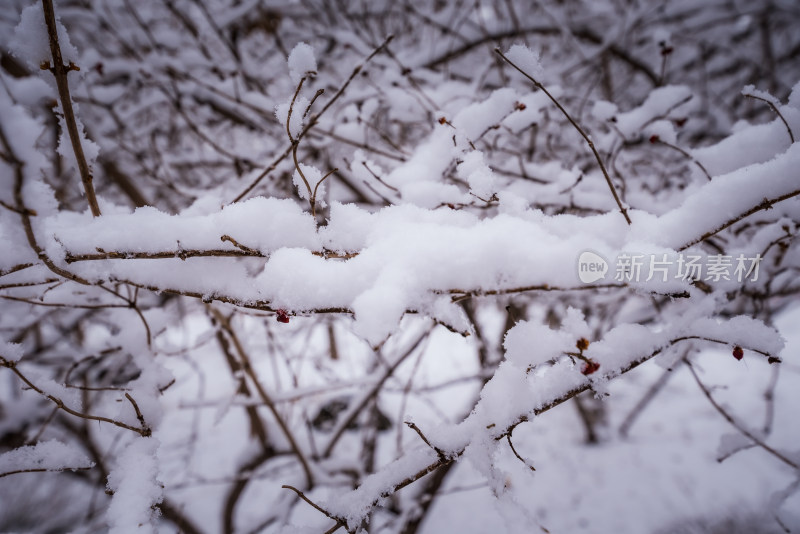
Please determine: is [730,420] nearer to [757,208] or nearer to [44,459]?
[757,208]

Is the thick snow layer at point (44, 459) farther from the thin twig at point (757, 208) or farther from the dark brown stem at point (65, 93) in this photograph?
the thin twig at point (757, 208)

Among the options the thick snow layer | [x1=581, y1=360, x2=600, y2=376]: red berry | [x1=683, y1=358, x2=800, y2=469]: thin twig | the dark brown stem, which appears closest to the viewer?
the dark brown stem

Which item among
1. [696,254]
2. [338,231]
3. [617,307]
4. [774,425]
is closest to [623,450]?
[774,425]

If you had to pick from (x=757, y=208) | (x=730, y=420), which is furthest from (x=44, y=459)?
(x=730, y=420)

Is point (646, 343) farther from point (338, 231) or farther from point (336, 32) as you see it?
point (336, 32)

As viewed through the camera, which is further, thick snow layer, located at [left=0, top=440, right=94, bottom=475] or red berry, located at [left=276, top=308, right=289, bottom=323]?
thick snow layer, located at [left=0, top=440, right=94, bottom=475]

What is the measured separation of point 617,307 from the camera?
10.8 feet

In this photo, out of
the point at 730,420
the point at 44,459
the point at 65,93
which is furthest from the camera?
the point at 730,420

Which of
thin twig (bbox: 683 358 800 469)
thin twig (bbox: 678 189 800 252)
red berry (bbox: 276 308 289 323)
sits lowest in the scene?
thin twig (bbox: 683 358 800 469)

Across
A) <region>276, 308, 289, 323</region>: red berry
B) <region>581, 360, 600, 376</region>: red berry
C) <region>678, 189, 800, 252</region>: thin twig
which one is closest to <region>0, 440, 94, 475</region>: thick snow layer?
<region>276, 308, 289, 323</region>: red berry

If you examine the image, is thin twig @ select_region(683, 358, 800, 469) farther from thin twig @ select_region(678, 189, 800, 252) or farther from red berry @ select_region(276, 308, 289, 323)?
red berry @ select_region(276, 308, 289, 323)

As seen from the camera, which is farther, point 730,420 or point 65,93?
point 730,420

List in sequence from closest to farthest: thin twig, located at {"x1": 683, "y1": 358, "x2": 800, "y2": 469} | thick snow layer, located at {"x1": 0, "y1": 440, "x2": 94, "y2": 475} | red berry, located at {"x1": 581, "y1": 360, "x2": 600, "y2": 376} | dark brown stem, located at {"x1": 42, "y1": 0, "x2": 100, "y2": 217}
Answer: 1. dark brown stem, located at {"x1": 42, "y1": 0, "x2": 100, "y2": 217}
2. red berry, located at {"x1": 581, "y1": 360, "x2": 600, "y2": 376}
3. thick snow layer, located at {"x1": 0, "y1": 440, "x2": 94, "y2": 475}
4. thin twig, located at {"x1": 683, "y1": 358, "x2": 800, "y2": 469}

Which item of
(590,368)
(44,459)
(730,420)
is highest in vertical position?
(44,459)
